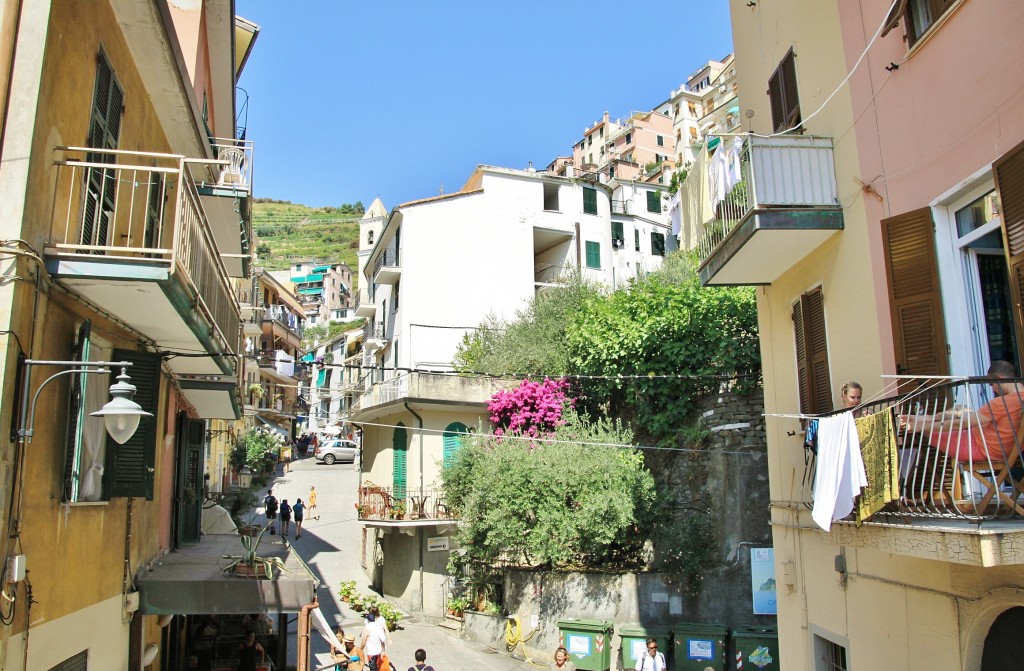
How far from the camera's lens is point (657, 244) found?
43.2 m

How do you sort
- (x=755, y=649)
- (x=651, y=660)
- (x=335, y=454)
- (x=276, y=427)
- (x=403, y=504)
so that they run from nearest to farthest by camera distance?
(x=651, y=660) < (x=755, y=649) < (x=403, y=504) < (x=335, y=454) < (x=276, y=427)

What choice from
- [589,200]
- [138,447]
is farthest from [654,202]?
[138,447]

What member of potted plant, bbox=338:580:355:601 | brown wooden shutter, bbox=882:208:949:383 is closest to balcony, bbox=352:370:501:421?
potted plant, bbox=338:580:355:601

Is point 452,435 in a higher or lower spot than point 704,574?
higher

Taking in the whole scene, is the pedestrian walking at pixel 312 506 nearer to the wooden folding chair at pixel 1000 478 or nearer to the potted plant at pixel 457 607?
the potted plant at pixel 457 607

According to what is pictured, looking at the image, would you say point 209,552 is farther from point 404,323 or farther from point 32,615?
point 404,323

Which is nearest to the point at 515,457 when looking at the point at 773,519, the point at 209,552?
the point at 209,552

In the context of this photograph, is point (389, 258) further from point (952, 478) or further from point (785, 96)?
point (952, 478)

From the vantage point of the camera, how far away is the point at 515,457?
2006 cm

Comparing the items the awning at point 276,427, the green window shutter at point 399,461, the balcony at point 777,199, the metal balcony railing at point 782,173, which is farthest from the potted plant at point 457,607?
the awning at point 276,427

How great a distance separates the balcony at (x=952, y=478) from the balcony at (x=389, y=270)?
24487mm

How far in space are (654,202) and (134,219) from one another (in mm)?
44531

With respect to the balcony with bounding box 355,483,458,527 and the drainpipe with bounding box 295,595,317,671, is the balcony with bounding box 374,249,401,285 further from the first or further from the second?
the drainpipe with bounding box 295,595,317,671

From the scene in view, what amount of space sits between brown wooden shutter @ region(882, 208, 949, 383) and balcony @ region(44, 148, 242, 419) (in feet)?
22.3
